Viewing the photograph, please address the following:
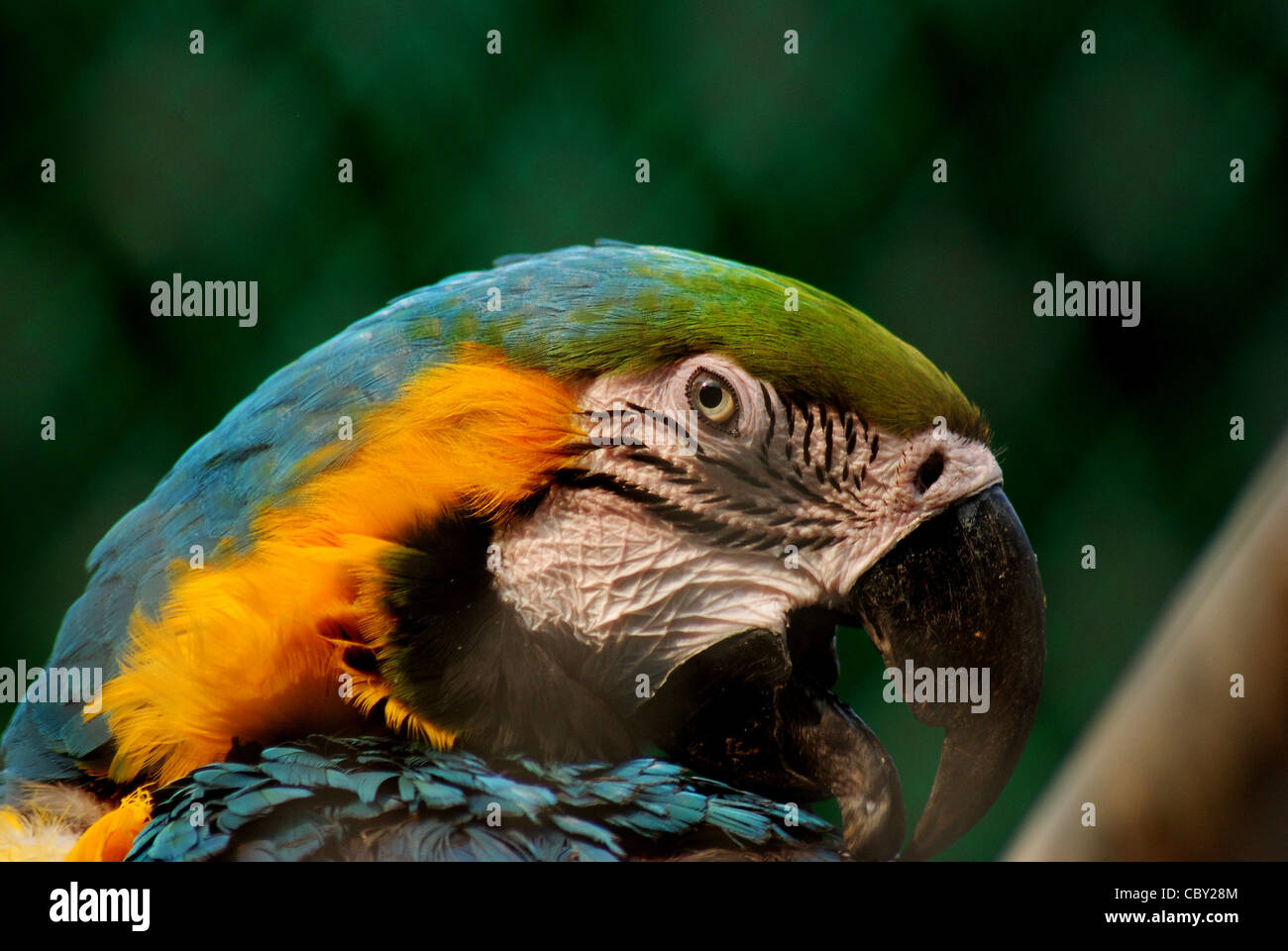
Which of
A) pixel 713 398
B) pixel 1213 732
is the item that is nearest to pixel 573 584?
pixel 713 398

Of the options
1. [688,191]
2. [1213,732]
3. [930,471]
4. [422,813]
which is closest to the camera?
[1213,732]

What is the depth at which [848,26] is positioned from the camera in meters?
1.29

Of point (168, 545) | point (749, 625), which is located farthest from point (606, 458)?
point (168, 545)

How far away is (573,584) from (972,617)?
13.7 inches

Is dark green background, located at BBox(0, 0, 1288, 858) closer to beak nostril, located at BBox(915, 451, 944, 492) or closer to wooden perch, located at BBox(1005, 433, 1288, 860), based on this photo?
beak nostril, located at BBox(915, 451, 944, 492)

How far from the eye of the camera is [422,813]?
82 centimetres

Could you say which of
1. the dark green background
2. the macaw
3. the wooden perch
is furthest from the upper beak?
the dark green background

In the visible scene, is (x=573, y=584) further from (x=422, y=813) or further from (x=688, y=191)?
(x=688, y=191)

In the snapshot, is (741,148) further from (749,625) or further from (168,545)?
(168,545)

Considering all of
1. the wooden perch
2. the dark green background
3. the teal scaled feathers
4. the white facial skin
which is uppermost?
the dark green background

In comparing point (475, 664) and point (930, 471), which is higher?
point (930, 471)

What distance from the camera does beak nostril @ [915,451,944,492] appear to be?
0.92 metres

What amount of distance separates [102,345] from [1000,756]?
1.10 metres

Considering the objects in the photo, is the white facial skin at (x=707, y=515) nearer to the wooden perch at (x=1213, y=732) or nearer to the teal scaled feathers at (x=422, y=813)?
the teal scaled feathers at (x=422, y=813)
